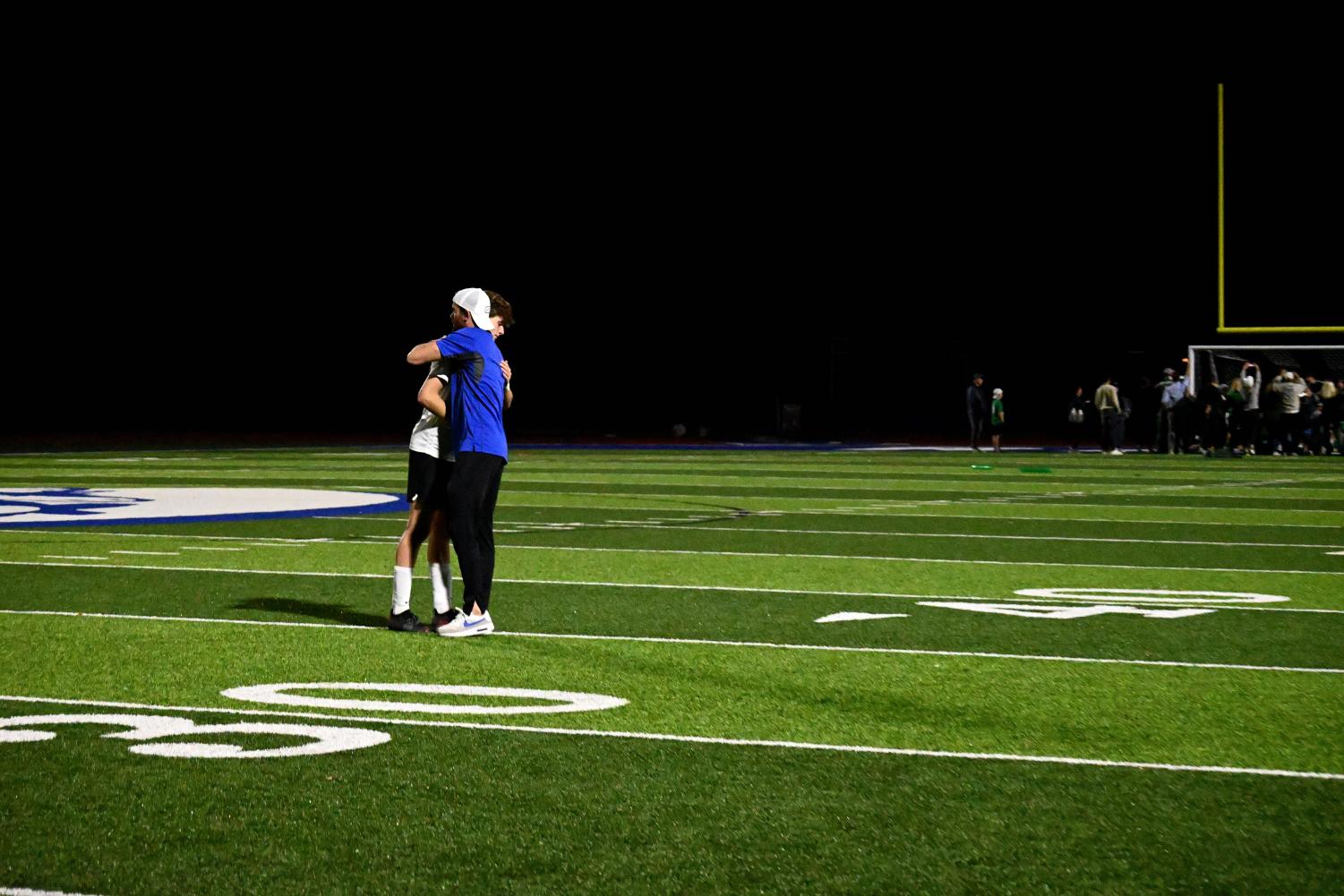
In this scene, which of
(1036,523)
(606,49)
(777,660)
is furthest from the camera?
(606,49)

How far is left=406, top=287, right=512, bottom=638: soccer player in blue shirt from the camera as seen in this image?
8.66 metres

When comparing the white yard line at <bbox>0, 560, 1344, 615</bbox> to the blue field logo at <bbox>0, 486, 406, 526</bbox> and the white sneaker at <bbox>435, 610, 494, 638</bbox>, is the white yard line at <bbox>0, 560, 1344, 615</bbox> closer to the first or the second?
the white sneaker at <bbox>435, 610, 494, 638</bbox>

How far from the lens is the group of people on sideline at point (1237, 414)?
3153 centimetres

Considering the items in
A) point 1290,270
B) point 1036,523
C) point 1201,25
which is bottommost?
point 1036,523

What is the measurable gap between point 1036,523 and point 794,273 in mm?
27712

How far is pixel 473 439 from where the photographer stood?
8.67 m

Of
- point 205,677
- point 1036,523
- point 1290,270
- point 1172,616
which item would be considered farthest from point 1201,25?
point 205,677

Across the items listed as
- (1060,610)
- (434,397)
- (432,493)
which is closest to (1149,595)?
(1060,610)

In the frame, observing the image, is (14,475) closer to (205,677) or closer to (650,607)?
(650,607)

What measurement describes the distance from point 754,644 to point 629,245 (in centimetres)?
3640

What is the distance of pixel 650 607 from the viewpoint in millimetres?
9922

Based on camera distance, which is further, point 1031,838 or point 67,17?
point 67,17

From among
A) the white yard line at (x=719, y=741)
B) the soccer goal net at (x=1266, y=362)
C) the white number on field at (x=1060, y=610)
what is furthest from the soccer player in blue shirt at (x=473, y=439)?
the soccer goal net at (x=1266, y=362)

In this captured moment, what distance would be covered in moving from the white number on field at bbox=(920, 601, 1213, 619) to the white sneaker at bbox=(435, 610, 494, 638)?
249cm
